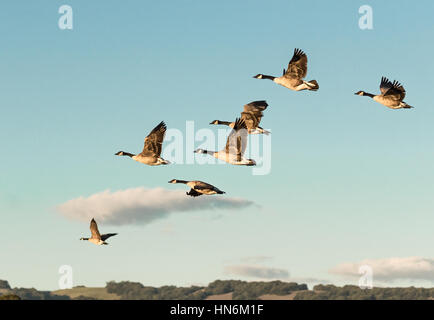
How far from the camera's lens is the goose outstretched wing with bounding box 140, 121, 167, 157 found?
4894 centimetres

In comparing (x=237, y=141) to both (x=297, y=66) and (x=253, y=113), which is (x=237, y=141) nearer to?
(x=253, y=113)

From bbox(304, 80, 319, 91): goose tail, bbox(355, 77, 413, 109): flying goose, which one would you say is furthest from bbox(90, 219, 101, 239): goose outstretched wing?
bbox(355, 77, 413, 109): flying goose

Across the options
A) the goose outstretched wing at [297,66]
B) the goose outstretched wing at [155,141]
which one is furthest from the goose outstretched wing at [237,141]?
the goose outstretched wing at [297,66]

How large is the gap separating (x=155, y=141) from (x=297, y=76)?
1213cm

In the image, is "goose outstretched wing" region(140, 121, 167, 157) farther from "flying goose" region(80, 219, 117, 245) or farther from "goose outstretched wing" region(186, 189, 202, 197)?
"flying goose" region(80, 219, 117, 245)

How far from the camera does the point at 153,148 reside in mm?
49969

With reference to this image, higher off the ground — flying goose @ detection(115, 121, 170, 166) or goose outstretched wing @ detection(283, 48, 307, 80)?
goose outstretched wing @ detection(283, 48, 307, 80)

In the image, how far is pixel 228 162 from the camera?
152ft

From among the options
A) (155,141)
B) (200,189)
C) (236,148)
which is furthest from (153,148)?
(236,148)

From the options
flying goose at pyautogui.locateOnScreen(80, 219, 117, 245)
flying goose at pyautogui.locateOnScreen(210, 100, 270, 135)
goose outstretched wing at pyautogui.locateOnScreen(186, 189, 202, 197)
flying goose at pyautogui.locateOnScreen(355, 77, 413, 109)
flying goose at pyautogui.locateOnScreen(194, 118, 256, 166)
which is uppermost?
flying goose at pyautogui.locateOnScreen(355, 77, 413, 109)
